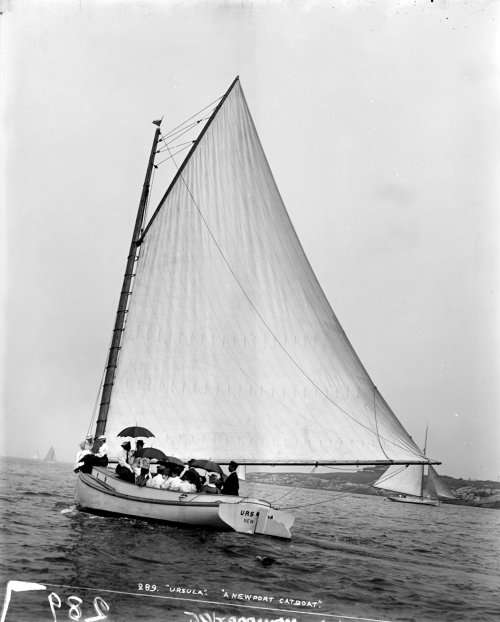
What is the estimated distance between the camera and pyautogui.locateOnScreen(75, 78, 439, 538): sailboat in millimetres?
18594

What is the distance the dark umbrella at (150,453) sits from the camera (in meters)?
18.7

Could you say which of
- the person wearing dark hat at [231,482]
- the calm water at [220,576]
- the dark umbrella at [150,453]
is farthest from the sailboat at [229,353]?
the calm water at [220,576]

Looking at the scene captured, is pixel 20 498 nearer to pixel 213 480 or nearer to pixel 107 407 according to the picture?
pixel 107 407

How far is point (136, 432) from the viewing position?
19.7 metres

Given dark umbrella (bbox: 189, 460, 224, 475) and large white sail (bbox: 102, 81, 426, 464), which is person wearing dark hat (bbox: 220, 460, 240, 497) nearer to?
dark umbrella (bbox: 189, 460, 224, 475)

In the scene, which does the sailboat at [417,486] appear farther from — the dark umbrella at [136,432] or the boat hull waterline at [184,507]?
the boat hull waterline at [184,507]

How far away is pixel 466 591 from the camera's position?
45.2ft

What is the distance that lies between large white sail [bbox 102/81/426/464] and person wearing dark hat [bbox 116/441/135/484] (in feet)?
1.27

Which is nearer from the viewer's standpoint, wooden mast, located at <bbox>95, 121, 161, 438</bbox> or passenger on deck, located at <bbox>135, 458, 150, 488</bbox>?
passenger on deck, located at <bbox>135, 458, 150, 488</bbox>

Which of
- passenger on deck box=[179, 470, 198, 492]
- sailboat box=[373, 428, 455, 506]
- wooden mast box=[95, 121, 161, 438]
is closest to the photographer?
passenger on deck box=[179, 470, 198, 492]

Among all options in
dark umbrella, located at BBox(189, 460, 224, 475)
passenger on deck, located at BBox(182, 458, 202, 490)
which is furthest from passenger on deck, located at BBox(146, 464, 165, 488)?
dark umbrella, located at BBox(189, 460, 224, 475)

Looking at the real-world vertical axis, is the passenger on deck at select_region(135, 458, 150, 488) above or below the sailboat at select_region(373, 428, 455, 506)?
above

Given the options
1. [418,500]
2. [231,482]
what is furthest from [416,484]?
[231,482]

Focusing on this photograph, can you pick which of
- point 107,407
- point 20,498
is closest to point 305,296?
point 107,407
